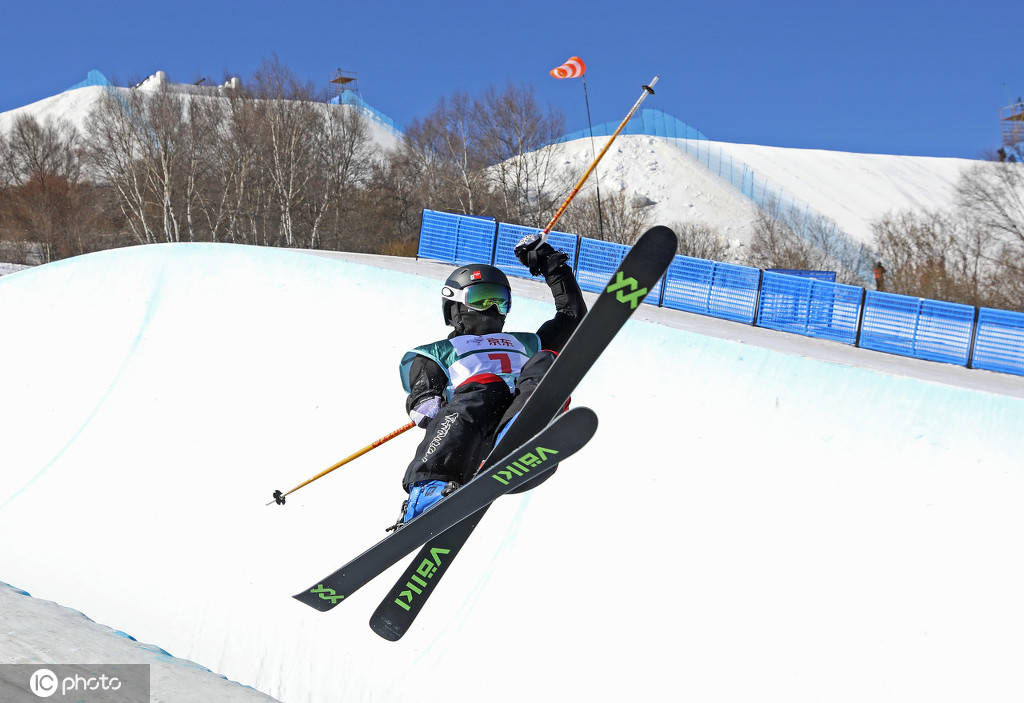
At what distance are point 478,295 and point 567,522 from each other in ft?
7.27

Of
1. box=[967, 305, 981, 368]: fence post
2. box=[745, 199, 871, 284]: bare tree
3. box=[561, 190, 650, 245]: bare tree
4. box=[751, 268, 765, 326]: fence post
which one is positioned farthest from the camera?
box=[745, 199, 871, 284]: bare tree

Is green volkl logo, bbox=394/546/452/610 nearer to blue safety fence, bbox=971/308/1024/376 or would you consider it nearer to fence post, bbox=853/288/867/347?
blue safety fence, bbox=971/308/1024/376

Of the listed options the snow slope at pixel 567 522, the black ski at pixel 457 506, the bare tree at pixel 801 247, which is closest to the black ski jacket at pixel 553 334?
the black ski at pixel 457 506

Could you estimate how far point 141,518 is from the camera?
6.61m

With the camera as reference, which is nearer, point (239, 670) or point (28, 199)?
point (239, 670)

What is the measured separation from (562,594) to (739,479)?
1.46 metres

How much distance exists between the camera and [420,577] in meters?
3.86

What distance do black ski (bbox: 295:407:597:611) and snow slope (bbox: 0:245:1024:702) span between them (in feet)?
4.69

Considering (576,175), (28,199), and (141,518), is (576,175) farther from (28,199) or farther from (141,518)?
(141,518)

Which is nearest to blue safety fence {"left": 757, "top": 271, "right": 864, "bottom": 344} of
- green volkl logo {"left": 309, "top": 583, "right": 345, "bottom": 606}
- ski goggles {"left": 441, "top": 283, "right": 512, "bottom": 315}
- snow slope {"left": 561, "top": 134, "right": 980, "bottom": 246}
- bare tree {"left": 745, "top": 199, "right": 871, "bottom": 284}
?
ski goggles {"left": 441, "top": 283, "right": 512, "bottom": 315}

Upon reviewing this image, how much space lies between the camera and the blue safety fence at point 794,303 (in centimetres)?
1193

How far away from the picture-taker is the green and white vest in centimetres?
376

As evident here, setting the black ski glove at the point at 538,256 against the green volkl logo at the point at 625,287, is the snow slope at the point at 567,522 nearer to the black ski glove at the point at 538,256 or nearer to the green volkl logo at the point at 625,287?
the black ski glove at the point at 538,256

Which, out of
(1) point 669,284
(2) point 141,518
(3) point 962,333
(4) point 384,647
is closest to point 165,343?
Result: (2) point 141,518
